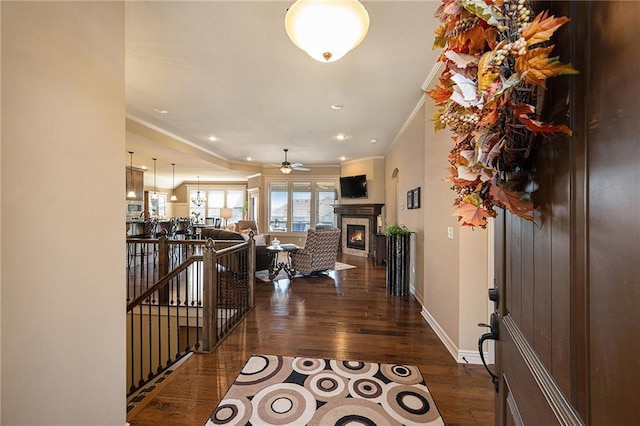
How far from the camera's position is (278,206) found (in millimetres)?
9719

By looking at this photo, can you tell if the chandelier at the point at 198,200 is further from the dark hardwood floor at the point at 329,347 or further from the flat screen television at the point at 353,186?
the dark hardwood floor at the point at 329,347

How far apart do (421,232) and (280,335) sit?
2.49 m

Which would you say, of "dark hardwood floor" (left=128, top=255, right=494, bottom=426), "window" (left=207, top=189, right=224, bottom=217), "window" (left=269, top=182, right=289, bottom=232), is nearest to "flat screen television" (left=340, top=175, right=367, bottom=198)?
"window" (left=269, top=182, right=289, bottom=232)

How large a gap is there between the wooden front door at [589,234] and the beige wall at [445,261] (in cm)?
186

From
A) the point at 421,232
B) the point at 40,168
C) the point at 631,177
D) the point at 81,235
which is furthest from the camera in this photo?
the point at 421,232

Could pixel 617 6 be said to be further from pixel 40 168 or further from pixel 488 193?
pixel 40 168

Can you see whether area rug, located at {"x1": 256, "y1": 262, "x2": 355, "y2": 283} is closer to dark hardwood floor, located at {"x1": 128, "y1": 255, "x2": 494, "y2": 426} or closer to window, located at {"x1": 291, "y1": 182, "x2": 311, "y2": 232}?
dark hardwood floor, located at {"x1": 128, "y1": 255, "x2": 494, "y2": 426}

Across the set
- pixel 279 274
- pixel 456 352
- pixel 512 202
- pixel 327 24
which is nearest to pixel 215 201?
pixel 279 274

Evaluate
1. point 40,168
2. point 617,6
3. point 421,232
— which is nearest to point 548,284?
point 617,6

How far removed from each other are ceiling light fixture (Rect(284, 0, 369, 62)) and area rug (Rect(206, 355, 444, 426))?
247 centimetres

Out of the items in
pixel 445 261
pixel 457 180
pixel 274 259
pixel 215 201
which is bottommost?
pixel 274 259

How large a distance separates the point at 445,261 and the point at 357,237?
17.6 feet

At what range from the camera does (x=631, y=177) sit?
1.28 feet

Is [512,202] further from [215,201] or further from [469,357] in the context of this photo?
[215,201]
